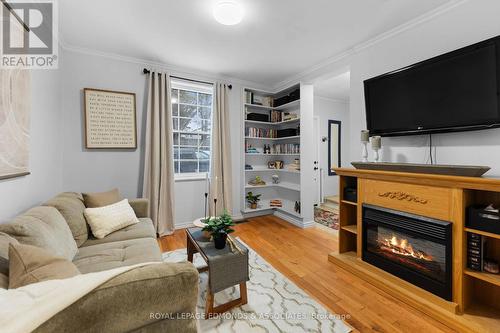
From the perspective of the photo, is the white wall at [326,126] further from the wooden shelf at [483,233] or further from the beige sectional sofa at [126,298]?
the beige sectional sofa at [126,298]

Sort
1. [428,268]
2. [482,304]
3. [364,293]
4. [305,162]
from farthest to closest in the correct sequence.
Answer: [305,162]
[364,293]
[428,268]
[482,304]

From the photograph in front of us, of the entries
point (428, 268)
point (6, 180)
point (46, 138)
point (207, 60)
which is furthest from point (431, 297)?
point (46, 138)

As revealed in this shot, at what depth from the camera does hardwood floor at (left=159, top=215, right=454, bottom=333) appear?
1647 mm

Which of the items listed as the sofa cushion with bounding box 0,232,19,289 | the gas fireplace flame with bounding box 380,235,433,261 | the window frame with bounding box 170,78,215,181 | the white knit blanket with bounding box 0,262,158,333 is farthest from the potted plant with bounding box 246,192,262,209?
the white knit blanket with bounding box 0,262,158,333

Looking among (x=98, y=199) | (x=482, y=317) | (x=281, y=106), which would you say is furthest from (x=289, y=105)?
(x=482, y=317)

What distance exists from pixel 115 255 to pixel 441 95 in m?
2.99

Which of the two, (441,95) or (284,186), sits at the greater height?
(441,95)

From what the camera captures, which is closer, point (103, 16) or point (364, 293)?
point (364, 293)

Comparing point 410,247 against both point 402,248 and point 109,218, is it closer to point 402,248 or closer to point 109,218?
point 402,248

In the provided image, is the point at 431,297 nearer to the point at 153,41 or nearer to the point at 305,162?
the point at 305,162

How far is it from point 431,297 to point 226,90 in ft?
12.0

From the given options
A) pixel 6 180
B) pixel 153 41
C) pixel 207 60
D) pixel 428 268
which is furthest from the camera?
pixel 207 60

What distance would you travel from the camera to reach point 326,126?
5.36 meters

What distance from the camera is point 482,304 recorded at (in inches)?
67.1
